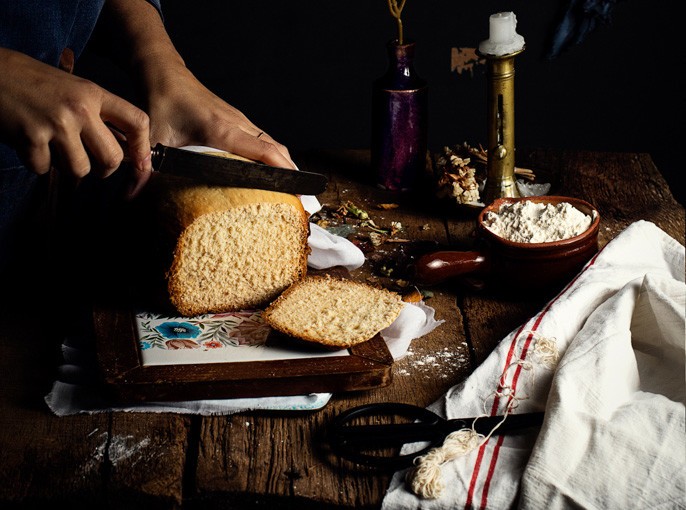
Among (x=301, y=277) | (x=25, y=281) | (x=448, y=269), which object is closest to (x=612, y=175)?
(x=448, y=269)

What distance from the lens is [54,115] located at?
1.67m

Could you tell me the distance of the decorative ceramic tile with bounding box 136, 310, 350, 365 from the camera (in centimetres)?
174

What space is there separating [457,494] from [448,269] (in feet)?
2.47

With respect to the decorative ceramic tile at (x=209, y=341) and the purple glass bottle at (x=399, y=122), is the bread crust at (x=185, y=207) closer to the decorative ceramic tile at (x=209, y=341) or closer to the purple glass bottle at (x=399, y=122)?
the decorative ceramic tile at (x=209, y=341)

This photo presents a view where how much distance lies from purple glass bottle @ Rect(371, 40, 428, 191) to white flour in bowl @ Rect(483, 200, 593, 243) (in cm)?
58

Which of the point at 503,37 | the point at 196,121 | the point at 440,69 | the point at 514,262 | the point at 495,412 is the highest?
the point at 503,37

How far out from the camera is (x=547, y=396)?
65.1 inches

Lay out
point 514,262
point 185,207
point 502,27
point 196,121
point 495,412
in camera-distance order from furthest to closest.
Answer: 1. point 502,27
2. point 196,121
3. point 514,262
4. point 185,207
5. point 495,412

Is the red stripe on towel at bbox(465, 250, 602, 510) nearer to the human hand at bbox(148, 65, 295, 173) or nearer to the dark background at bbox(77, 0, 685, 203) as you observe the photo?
the human hand at bbox(148, 65, 295, 173)

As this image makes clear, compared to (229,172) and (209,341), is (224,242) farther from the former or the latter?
(209,341)

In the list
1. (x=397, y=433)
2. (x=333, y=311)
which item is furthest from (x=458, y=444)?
(x=333, y=311)

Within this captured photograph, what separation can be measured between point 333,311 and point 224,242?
31 centimetres

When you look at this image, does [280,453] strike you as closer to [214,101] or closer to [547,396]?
[547,396]

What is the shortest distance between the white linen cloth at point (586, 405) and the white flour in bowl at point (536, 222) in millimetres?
150
